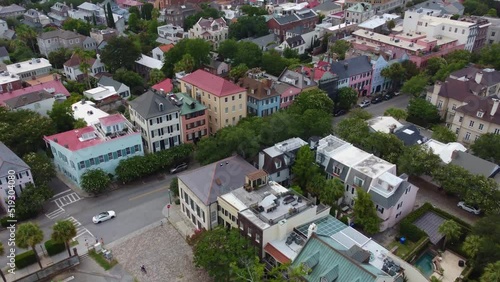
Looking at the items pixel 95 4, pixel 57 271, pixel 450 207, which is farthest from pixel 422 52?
pixel 95 4

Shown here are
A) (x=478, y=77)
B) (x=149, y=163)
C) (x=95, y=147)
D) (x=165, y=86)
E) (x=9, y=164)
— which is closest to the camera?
(x=9, y=164)

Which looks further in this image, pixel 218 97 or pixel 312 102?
pixel 312 102

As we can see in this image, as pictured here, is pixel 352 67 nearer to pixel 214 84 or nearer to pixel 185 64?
pixel 214 84

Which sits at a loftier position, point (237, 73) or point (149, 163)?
point (237, 73)

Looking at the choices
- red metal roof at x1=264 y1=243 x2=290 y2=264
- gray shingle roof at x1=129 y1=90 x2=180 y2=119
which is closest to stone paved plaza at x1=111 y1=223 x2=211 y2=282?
red metal roof at x1=264 y1=243 x2=290 y2=264

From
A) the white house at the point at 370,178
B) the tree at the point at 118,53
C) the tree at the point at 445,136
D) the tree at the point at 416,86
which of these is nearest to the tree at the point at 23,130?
the tree at the point at 118,53

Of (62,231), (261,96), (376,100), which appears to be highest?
(261,96)

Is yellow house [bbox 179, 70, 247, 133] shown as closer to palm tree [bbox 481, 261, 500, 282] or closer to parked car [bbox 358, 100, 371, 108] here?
parked car [bbox 358, 100, 371, 108]

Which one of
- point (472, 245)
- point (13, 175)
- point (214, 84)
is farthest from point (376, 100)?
point (13, 175)
